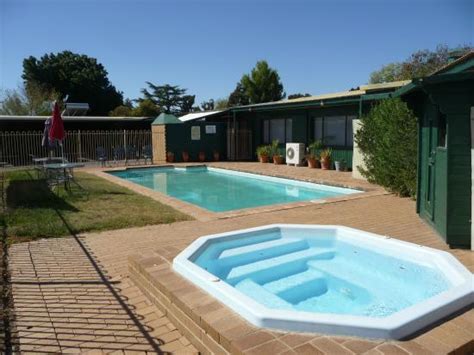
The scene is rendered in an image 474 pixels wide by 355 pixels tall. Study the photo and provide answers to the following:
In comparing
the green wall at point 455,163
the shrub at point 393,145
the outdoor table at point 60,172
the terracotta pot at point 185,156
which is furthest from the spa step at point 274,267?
the terracotta pot at point 185,156

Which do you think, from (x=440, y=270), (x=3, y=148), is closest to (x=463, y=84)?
(x=440, y=270)

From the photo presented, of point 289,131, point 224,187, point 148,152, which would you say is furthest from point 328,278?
point 148,152

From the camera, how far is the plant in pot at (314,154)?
1697 cm

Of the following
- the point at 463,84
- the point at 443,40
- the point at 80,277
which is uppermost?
the point at 443,40

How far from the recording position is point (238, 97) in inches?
2036

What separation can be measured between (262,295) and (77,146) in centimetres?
2028

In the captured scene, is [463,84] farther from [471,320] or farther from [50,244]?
[50,244]

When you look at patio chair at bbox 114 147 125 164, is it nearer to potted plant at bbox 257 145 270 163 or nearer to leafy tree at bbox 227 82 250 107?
potted plant at bbox 257 145 270 163

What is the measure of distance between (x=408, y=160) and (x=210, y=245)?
18.5ft

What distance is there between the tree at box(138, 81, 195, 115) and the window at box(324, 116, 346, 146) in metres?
40.9

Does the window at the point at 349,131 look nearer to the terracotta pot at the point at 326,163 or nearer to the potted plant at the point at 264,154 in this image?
the terracotta pot at the point at 326,163

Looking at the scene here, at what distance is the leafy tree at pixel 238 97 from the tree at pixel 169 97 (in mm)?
7041

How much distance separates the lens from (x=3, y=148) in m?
20.4

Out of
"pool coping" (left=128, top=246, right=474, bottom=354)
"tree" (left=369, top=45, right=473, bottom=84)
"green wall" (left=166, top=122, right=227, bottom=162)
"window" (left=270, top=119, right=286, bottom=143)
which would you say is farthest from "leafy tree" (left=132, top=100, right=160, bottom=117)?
"pool coping" (left=128, top=246, right=474, bottom=354)
